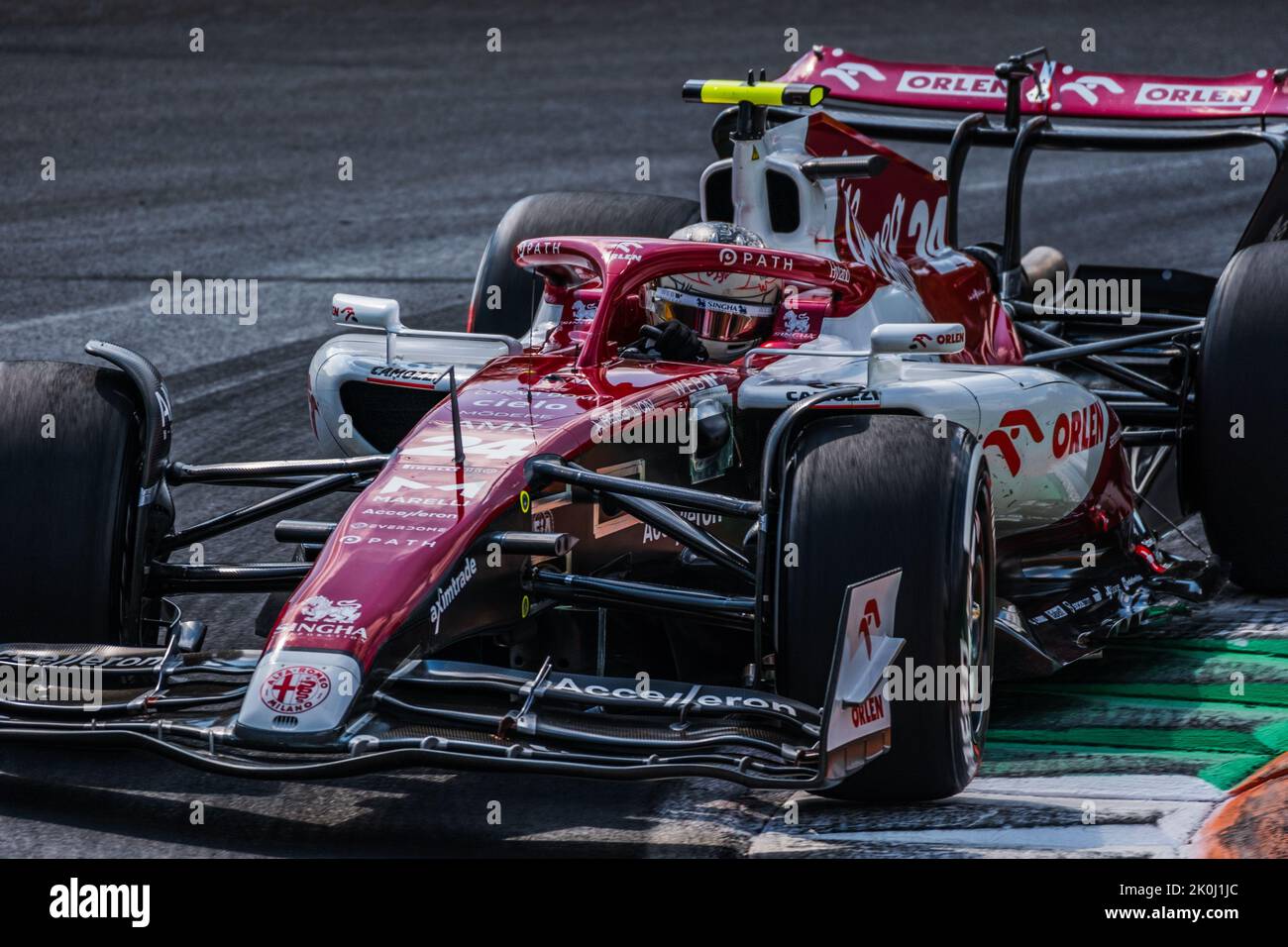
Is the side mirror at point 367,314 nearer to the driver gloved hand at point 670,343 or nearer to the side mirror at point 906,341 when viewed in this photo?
the driver gloved hand at point 670,343

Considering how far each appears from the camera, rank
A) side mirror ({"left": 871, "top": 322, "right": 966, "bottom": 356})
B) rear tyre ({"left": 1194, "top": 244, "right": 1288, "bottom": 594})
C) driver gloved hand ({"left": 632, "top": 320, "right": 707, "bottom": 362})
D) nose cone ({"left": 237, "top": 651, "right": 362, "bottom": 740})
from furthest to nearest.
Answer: rear tyre ({"left": 1194, "top": 244, "right": 1288, "bottom": 594})
driver gloved hand ({"left": 632, "top": 320, "right": 707, "bottom": 362})
side mirror ({"left": 871, "top": 322, "right": 966, "bottom": 356})
nose cone ({"left": 237, "top": 651, "right": 362, "bottom": 740})

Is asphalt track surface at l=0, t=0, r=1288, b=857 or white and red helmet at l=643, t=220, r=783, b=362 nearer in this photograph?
asphalt track surface at l=0, t=0, r=1288, b=857

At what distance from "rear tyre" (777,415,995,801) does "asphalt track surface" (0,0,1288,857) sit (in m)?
0.15

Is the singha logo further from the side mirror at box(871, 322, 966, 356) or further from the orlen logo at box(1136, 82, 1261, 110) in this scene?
the orlen logo at box(1136, 82, 1261, 110)

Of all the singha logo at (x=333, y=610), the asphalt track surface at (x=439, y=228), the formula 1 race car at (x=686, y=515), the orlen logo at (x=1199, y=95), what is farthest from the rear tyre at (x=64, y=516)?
the orlen logo at (x=1199, y=95)

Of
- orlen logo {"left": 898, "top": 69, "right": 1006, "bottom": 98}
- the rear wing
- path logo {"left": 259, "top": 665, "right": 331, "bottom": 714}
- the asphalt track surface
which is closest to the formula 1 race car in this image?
path logo {"left": 259, "top": 665, "right": 331, "bottom": 714}

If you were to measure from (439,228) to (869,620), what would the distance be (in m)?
9.83

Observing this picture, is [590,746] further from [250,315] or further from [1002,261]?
[250,315]

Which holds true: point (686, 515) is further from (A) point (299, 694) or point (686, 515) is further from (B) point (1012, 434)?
(A) point (299, 694)

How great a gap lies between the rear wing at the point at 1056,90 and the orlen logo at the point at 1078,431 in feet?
7.16

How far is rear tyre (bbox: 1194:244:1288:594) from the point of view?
21.1 ft

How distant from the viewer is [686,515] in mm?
5816

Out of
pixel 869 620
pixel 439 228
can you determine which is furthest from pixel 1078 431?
pixel 439 228
